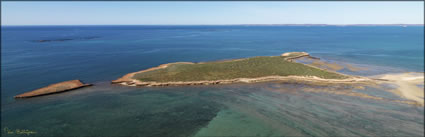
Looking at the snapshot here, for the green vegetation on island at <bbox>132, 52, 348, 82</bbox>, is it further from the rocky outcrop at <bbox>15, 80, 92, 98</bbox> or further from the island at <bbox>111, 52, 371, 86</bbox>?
the rocky outcrop at <bbox>15, 80, 92, 98</bbox>

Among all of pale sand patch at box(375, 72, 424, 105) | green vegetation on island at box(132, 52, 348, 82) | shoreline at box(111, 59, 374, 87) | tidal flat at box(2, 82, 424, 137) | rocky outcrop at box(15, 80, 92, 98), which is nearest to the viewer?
tidal flat at box(2, 82, 424, 137)

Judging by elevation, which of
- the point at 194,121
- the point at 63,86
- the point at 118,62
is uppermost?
the point at 118,62

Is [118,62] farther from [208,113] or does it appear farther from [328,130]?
[328,130]

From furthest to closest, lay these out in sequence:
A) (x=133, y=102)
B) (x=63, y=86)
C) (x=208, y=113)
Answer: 1. (x=63, y=86)
2. (x=133, y=102)
3. (x=208, y=113)

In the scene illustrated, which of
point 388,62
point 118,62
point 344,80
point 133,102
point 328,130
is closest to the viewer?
point 328,130

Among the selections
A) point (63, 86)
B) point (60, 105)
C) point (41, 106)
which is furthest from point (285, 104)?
point (63, 86)

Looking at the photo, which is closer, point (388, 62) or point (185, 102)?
point (185, 102)

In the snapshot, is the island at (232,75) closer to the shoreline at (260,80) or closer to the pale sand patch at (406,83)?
the shoreline at (260,80)

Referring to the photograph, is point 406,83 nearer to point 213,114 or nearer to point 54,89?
point 213,114

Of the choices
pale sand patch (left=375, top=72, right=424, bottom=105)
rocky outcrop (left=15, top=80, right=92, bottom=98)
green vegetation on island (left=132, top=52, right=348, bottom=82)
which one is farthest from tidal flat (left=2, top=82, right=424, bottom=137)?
green vegetation on island (left=132, top=52, right=348, bottom=82)
